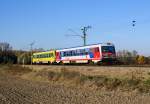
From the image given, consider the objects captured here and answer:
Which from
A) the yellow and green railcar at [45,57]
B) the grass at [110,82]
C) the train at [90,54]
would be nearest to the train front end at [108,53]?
the train at [90,54]

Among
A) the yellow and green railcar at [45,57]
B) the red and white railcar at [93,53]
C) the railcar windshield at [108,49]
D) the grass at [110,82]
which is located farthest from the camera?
the yellow and green railcar at [45,57]

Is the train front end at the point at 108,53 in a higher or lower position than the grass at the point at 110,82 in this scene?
higher

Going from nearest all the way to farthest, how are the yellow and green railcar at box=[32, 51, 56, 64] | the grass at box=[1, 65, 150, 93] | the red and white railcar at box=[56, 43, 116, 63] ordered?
1. the grass at box=[1, 65, 150, 93]
2. the red and white railcar at box=[56, 43, 116, 63]
3. the yellow and green railcar at box=[32, 51, 56, 64]

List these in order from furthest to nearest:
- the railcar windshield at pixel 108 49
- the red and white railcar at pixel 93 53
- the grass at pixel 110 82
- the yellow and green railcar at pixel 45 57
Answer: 1. the yellow and green railcar at pixel 45 57
2. the railcar windshield at pixel 108 49
3. the red and white railcar at pixel 93 53
4. the grass at pixel 110 82

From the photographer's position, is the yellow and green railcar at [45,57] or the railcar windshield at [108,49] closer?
the railcar windshield at [108,49]

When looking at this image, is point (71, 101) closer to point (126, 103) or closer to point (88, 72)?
point (126, 103)

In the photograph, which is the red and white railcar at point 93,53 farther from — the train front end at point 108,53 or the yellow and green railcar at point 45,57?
the yellow and green railcar at point 45,57

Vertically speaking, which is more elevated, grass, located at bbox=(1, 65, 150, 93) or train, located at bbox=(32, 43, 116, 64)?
train, located at bbox=(32, 43, 116, 64)

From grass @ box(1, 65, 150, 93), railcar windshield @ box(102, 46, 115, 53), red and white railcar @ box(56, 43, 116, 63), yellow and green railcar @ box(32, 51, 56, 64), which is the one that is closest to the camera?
grass @ box(1, 65, 150, 93)

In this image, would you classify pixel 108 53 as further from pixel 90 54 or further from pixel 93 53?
pixel 90 54

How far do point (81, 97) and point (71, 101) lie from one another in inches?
59.1

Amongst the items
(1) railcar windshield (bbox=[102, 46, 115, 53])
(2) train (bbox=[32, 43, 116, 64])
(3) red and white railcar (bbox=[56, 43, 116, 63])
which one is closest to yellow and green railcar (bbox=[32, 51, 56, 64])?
(2) train (bbox=[32, 43, 116, 64])

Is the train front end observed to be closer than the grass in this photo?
No

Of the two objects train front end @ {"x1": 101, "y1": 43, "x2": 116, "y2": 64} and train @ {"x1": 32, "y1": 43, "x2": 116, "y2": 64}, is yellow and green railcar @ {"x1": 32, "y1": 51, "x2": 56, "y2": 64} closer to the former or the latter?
train @ {"x1": 32, "y1": 43, "x2": 116, "y2": 64}
